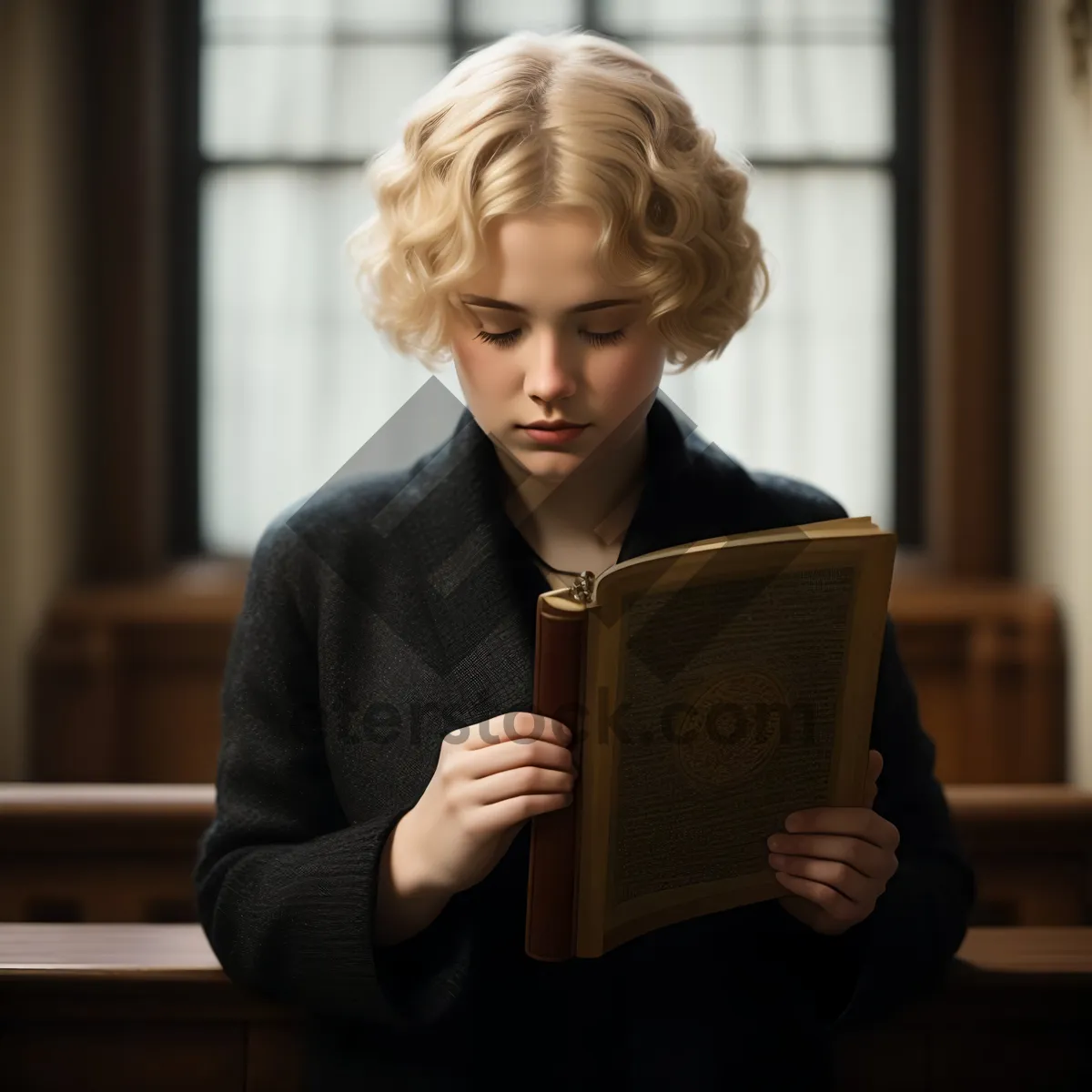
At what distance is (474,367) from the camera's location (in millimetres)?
1015

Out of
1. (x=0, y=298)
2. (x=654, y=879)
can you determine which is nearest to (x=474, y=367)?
(x=654, y=879)

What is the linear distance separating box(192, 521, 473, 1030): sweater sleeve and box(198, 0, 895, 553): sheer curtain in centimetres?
243

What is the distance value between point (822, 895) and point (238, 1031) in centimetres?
61

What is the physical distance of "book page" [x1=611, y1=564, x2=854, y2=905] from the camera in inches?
34.4

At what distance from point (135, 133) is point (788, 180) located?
1.79 meters

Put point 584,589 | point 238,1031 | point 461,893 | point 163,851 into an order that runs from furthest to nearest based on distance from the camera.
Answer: point 163,851 < point 238,1031 < point 461,893 < point 584,589

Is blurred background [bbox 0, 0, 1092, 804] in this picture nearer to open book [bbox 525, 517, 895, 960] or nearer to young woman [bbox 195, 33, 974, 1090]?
young woman [bbox 195, 33, 974, 1090]

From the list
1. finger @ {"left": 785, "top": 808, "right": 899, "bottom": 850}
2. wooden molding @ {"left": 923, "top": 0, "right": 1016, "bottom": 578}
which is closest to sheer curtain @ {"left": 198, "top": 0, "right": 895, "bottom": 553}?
wooden molding @ {"left": 923, "top": 0, "right": 1016, "bottom": 578}

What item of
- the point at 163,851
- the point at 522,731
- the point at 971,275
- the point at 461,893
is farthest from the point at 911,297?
the point at 522,731

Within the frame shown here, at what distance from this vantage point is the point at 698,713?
36.0 inches

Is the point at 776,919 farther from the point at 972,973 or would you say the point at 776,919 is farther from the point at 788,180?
the point at 788,180

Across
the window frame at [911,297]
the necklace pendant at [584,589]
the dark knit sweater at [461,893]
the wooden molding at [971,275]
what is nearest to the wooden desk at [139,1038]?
the dark knit sweater at [461,893]

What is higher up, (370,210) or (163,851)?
(370,210)

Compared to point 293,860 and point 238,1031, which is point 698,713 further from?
point 238,1031
